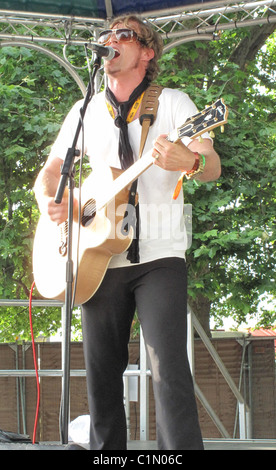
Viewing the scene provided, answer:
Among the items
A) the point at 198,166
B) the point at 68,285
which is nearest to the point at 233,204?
the point at 198,166

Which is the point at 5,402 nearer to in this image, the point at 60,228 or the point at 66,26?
the point at 66,26

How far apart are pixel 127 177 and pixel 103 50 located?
497mm

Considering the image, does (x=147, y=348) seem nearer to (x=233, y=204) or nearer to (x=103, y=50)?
(x=103, y=50)

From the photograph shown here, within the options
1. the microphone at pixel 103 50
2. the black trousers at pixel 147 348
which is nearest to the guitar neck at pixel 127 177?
the black trousers at pixel 147 348

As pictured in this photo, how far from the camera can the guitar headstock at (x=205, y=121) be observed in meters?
2.34

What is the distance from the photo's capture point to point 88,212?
283 centimetres

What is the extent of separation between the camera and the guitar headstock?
2340 mm

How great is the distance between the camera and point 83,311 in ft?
8.70

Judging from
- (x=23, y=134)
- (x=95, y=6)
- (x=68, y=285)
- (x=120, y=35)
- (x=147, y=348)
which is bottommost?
(x=147, y=348)

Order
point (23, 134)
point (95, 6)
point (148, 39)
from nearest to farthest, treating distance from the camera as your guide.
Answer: point (148, 39)
point (95, 6)
point (23, 134)

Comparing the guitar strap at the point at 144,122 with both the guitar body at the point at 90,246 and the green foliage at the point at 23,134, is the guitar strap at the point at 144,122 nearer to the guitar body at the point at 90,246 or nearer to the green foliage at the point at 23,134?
the guitar body at the point at 90,246

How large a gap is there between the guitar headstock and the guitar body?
36 cm

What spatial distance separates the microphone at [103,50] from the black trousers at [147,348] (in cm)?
83

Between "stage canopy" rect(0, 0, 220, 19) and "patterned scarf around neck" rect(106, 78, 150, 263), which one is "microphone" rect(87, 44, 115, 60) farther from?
"stage canopy" rect(0, 0, 220, 19)
